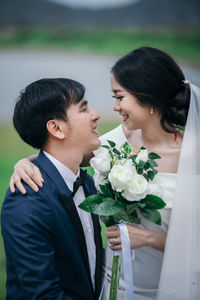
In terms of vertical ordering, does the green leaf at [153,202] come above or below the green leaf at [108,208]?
below

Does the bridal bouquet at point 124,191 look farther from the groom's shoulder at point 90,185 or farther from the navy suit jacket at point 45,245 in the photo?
the groom's shoulder at point 90,185

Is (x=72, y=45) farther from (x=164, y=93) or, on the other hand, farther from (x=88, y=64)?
(x=164, y=93)

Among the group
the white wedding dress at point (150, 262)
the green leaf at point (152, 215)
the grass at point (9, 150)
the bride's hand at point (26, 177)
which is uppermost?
the bride's hand at point (26, 177)

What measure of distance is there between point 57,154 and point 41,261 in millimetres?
550

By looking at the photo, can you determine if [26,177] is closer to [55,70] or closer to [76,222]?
[76,222]

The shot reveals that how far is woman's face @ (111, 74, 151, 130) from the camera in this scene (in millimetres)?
1911

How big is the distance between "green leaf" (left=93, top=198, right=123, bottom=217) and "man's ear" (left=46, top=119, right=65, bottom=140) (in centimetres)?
45

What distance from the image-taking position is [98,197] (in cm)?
139

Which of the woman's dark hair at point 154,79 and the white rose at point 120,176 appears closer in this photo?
the white rose at point 120,176

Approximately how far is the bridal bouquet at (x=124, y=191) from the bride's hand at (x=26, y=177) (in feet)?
0.83

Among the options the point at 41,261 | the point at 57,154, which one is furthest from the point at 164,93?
the point at 41,261

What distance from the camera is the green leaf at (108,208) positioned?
1299 millimetres

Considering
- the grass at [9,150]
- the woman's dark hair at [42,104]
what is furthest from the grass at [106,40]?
the woman's dark hair at [42,104]

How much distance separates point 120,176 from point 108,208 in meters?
0.15
